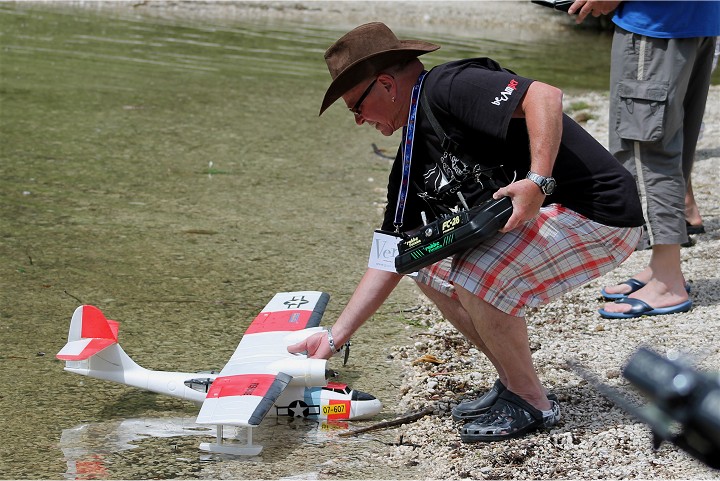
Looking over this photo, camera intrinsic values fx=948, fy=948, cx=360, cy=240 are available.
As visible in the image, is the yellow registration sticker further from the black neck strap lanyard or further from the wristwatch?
the wristwatch

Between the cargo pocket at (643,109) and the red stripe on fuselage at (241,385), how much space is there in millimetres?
2338

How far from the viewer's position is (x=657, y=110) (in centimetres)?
490

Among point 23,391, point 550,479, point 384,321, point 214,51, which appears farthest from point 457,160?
point 214,51

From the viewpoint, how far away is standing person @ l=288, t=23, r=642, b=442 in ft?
11.7

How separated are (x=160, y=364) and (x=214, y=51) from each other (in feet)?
37.5

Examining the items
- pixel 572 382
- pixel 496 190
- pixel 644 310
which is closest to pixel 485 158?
pixel 496 190

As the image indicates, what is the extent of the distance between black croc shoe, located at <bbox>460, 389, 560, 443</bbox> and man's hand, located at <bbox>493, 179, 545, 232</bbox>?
2.59ft

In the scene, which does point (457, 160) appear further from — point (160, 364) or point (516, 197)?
point (160, 364)

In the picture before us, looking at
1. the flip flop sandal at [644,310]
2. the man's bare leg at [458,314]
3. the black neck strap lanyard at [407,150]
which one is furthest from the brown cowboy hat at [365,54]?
the flip flop sandal at [644,310]

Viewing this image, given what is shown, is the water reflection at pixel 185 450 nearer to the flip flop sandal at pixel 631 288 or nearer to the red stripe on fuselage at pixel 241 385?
the red stripe on fuselage at pixel 241 385

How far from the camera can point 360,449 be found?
12.8 ft

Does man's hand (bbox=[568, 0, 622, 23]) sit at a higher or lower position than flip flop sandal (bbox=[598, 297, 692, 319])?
higher

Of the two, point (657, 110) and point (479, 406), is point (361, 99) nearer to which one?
point (479, 406)

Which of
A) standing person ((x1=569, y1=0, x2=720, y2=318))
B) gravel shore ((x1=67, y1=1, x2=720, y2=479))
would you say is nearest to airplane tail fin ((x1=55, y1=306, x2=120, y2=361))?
gravel shore ((x1=67, y1=1, x2=720, y2=479))
